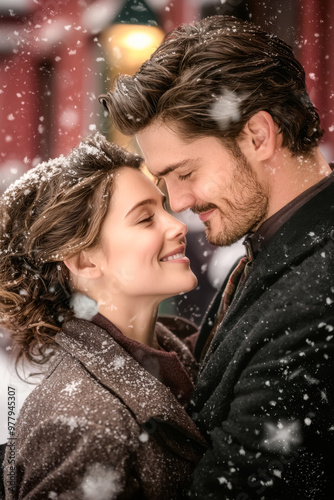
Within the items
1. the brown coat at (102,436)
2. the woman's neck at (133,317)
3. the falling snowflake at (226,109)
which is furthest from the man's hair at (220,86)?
the brown coat at (102,436)

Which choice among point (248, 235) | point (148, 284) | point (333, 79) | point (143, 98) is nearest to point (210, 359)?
point (148, 284)

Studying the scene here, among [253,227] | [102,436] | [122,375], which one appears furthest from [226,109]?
[102,436]

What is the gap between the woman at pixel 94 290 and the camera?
0.92 metres

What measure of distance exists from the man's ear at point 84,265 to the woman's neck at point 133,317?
78 mm

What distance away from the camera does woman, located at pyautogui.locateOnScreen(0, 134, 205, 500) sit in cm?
92

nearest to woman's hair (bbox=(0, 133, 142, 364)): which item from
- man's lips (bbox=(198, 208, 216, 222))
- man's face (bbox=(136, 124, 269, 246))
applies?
man's face (bbox=(136, 124, 269, 246))

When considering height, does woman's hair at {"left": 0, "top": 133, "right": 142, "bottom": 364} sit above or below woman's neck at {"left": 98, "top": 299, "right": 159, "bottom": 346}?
above

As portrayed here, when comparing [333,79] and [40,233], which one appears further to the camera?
[333,79]

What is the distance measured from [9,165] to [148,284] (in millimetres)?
507

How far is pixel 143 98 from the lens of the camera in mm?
1148

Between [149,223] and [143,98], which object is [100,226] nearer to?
[149,223]

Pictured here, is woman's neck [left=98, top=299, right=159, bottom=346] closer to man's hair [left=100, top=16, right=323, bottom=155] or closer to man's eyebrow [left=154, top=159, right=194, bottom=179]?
man's eyebrow [left=154, top=159, right=194, bottom=179]

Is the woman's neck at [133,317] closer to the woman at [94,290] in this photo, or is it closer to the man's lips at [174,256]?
the woman at [94,290]

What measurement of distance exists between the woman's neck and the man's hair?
44 cm
